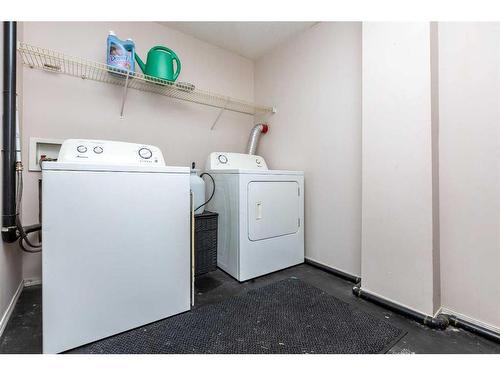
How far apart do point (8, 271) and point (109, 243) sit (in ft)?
2.58

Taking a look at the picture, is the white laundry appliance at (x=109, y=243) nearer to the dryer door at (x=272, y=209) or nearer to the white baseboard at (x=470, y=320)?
the dryer door at (x=272, y=209)

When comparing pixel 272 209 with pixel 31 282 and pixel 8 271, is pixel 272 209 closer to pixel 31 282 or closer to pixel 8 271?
pixel 8 271

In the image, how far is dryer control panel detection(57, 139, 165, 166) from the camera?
128cm

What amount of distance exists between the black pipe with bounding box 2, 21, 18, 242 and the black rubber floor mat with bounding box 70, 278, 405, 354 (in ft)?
2.75

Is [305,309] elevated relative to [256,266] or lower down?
lower down

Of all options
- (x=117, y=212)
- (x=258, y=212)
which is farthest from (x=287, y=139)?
(x=117, y=212)

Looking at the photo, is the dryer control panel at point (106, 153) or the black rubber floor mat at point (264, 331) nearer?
the black rubber floor mat at point (264, 331)

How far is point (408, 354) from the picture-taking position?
3.56ft

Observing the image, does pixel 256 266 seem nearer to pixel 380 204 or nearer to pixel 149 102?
pixel 380 204

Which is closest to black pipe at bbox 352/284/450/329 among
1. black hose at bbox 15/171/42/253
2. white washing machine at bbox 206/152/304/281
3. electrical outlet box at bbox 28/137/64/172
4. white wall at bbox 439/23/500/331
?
white wall at bbox 439/23/500/331

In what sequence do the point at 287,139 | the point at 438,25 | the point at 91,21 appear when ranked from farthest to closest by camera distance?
1. the point at 287,139
2. the point at 91,21
3. the point at 438,25

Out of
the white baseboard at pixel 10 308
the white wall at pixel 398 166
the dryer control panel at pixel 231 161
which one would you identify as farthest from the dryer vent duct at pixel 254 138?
the white baseboard at pixel 10 308

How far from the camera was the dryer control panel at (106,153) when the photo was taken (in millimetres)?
1275
